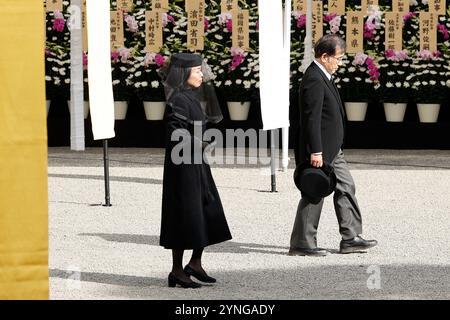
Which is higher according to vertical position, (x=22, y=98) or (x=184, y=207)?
(x=22, y=98)

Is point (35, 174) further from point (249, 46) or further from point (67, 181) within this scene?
point (249, 46)

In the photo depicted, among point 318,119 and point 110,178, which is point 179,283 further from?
point 110,178

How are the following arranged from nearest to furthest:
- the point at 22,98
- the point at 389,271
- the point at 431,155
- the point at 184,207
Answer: the point at 22,98
the point at 184,207
the point at 389,271
the point at 431,155

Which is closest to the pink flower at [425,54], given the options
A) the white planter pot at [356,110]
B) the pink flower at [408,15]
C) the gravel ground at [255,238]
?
the pink flower at [408,15]

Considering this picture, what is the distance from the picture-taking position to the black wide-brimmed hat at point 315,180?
9.94 metres

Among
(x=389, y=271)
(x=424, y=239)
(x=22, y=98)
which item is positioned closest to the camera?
(x=22, y=98)

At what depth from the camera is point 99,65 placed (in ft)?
41.6

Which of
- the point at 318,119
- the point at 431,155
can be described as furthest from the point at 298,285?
the point at 431,155

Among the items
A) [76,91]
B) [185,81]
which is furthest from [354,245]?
[76,91]

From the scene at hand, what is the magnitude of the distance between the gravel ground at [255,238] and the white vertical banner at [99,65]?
2.74 feet

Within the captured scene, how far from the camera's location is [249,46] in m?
18.8

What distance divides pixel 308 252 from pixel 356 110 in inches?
349

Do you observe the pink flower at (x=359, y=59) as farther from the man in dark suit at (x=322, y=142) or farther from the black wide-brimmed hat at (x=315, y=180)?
the black wide-brimmed hat at (x=315, y=180)

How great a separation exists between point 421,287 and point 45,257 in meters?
4.04
